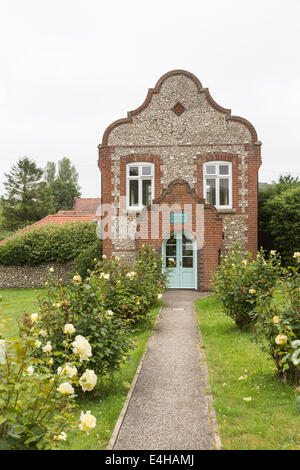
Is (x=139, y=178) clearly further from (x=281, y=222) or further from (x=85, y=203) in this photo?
(x=85, y=203)

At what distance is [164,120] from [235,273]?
1032cm

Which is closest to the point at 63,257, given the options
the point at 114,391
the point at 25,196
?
the point at 114,391

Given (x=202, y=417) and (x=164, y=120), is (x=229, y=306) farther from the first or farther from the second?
(x=164, y=120)

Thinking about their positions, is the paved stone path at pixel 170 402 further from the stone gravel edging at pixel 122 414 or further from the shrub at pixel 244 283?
the shrub at pixel 244 283

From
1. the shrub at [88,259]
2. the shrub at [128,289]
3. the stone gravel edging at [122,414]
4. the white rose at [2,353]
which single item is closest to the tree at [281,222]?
the shrub at [88,259]

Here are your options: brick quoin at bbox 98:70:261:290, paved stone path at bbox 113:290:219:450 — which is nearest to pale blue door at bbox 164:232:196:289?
brick quoin at bbox 98:70:261:290

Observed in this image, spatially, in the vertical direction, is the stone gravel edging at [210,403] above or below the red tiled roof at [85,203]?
below

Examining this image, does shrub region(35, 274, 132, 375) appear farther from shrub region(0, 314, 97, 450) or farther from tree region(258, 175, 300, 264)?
tree region(258, 175, 300, 264)

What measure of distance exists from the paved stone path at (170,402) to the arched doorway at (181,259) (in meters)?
7.08

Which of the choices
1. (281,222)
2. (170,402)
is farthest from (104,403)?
(281,222)

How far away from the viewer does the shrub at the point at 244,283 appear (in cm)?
827

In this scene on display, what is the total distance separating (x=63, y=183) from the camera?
63.5 meters

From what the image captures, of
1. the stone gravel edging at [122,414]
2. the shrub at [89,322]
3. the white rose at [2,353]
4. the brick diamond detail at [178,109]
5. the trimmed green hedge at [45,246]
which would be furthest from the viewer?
the trimmed green hedge at [45,246]

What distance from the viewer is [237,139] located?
666 inches
